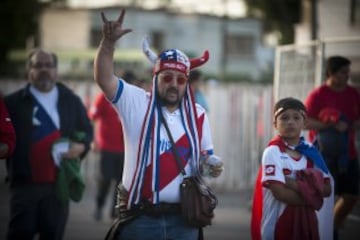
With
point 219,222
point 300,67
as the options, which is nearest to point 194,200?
point 300,67

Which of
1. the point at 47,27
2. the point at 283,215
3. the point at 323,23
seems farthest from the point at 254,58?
the point at 283,215

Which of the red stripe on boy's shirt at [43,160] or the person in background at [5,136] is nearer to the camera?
the person in background at [5,136]

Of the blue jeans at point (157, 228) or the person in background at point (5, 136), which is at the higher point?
the person in background at point (5, 136)

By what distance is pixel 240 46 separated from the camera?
69250 millimetres

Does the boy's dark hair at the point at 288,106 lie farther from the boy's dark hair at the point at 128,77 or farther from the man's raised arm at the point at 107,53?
the boy's dark hair at the point at 128,77

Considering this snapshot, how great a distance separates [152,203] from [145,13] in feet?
187

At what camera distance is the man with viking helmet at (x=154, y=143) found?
5.71 meters

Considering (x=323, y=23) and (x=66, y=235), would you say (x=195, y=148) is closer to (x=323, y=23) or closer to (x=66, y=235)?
(x=66, y=235)

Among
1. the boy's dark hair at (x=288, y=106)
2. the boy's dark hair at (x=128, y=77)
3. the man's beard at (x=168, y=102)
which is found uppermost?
the man's beard at (x=168, y=102)

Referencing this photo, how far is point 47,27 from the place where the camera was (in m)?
62.8

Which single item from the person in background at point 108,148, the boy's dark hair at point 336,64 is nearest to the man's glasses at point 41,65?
the boy's dark hair at point 336,64

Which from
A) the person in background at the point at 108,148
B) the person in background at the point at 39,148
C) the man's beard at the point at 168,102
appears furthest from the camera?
the person in background at the point at 108,148

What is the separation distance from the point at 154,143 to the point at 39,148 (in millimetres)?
2139

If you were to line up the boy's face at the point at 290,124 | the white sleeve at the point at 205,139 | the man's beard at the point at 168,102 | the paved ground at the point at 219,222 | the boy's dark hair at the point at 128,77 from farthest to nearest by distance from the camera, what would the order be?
the boy's dark hair at the point at 128,77 → the paved ground at the point at 219,222 → the boy's face at the point at 290,124 → the white sleeve at the point at 205,139 → the man's beard at the point at 168,102
